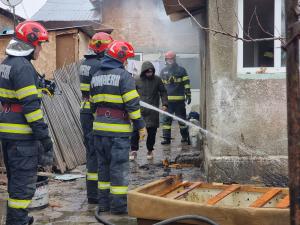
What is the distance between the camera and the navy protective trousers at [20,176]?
4.76 metres

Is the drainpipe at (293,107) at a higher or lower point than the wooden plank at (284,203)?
Answer: higher

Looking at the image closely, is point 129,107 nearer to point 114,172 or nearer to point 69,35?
point 114,172

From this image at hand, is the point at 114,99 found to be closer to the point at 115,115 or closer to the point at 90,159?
the point at 115,115

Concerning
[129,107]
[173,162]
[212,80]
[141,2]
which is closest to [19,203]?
[129,107]

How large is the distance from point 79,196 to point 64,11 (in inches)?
950

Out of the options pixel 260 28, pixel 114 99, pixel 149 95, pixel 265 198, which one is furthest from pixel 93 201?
pixel 149 95

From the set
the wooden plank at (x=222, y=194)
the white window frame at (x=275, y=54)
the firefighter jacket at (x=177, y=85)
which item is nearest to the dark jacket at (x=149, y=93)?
the firefighter jacket at (x=177, y=85)

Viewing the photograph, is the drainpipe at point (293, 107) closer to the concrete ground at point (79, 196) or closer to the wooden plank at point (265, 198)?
the wooden plank at point (265, 198)

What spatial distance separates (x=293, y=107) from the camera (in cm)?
270

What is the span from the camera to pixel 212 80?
22.9ft

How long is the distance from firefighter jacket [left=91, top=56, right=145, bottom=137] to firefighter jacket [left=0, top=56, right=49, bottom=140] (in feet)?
3.26

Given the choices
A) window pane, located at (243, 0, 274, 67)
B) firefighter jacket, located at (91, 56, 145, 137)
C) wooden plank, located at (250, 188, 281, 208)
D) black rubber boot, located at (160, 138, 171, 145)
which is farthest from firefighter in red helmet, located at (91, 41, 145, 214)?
black rubber boot, located at (160, 138, 171, 145)

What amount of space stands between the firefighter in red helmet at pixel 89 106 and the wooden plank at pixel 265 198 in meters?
2.64

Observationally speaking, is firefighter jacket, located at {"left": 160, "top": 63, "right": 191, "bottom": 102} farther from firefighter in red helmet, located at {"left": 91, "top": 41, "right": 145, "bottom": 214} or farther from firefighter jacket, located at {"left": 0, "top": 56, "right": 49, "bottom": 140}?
firefighter jacket, located at {"left": 0, "top": 56, "right": 49, "bottom": 140}
